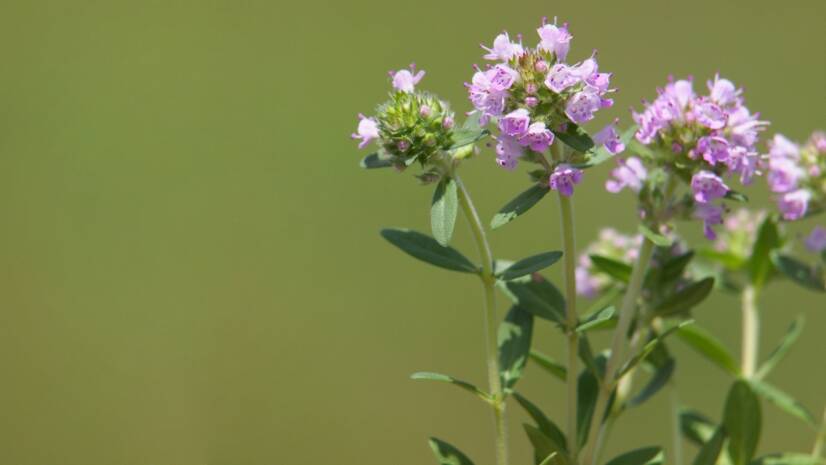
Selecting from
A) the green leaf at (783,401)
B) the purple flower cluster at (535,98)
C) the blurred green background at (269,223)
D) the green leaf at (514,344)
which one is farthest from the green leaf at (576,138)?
the blurred green background at (269,223)

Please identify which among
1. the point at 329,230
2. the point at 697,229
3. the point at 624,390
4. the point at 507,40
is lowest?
the point at 624,390

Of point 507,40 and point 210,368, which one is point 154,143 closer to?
point 210,368

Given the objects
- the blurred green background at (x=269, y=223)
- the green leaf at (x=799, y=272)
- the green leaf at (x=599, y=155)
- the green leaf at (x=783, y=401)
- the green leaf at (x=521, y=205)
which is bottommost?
the green leaf at (x=783, y=401)

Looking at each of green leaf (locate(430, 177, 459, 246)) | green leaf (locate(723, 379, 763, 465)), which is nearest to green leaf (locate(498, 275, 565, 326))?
green leaf (locate(430, 177, 459, 246))

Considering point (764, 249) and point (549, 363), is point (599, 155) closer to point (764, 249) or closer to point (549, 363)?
point (549, 363)

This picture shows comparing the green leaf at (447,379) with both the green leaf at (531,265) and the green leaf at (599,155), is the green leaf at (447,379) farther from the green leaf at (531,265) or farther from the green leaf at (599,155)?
the green leaf at (599,155)

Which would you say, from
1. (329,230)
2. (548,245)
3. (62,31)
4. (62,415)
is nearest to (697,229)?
(548,245)

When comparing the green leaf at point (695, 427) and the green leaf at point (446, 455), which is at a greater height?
the green leaf at point (695, 427)

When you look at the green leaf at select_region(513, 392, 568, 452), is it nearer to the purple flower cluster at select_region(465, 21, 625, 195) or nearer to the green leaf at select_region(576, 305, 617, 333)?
the green leaf at select_region(576, 305, 617, 333)
